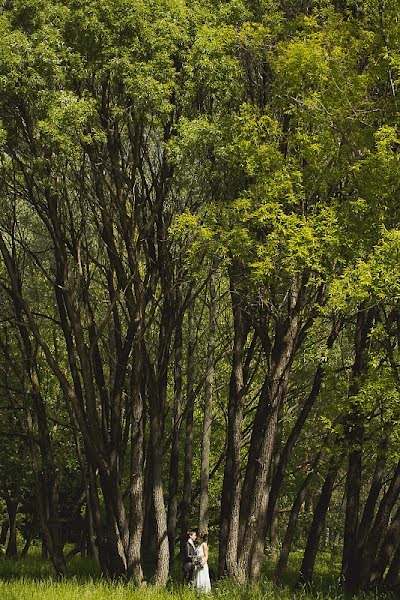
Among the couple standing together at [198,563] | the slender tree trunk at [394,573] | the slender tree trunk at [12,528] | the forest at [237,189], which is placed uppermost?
the forest at [237,189]

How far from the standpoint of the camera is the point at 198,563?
16.8 metres

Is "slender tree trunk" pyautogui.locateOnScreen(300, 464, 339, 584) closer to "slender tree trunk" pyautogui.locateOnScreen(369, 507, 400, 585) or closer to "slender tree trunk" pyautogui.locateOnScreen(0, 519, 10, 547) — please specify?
"slender tree trunk" pyautogui.locateOnScreen(369, 507, 400, 585)

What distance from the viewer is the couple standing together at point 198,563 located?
1650cm

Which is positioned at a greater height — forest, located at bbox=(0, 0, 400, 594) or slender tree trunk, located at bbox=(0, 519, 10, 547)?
forest, located at bbox=(0, 0, 400, 594)

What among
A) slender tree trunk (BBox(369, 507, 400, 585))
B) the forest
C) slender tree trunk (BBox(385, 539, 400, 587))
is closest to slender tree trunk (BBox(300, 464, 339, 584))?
the forest

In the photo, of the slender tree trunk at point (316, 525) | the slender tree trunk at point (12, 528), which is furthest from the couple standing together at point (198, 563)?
the slender tree trunk at point (12, 528)

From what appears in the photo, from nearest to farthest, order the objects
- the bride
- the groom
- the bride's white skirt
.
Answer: the bride's white skirt < the bride < the groom

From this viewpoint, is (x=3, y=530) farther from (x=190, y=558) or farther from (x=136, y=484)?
(x=136, y=484)

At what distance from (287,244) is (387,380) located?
112 inches

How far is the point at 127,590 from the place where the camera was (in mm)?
13391

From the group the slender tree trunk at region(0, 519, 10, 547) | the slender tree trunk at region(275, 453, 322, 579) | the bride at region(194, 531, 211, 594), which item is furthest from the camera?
the slender tree trunk at region(0, 519, 10, 547)

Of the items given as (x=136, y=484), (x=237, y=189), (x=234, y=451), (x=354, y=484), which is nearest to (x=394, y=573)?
(x=354, y=484)

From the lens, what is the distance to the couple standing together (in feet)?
54.1

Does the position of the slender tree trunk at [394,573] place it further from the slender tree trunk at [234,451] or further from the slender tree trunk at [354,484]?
the slender tree trunk at [234,451]
